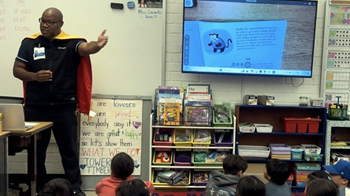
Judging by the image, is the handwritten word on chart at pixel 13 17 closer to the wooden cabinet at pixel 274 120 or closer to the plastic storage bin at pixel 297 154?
the wooden cabinet at pixel 274 120

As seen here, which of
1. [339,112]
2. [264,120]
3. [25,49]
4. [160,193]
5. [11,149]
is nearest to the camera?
[11,149]

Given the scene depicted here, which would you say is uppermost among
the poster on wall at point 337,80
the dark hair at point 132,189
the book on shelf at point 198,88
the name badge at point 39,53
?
the name badge at point 39,53

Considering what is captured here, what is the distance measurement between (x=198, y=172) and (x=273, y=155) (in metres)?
0.80

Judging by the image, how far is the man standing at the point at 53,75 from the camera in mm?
3010

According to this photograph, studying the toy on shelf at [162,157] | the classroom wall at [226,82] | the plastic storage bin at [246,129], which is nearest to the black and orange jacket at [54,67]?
the classroom wall at [226,82]

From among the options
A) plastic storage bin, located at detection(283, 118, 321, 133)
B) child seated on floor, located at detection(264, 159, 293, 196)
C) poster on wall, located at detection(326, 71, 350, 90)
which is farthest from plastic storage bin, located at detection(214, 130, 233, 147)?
poster on wall, located at detection(326, 71, 350, 90)

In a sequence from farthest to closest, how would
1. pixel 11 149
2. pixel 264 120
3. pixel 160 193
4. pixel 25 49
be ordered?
1. pixel 264 120
2. pixel 160 193
3. pixel 25 49
4. pixel 11 149

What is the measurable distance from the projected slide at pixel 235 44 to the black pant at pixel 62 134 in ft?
4.25

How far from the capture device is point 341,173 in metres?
2.28

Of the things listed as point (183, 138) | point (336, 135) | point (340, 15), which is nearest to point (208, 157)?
point (183, 138)

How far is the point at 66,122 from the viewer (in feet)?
10.1

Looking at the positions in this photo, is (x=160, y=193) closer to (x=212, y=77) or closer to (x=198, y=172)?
(x=198, y=172)

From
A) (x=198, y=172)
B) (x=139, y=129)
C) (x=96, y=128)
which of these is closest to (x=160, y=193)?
(x=198, y=172)

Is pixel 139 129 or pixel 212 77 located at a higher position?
pixel 212 77
